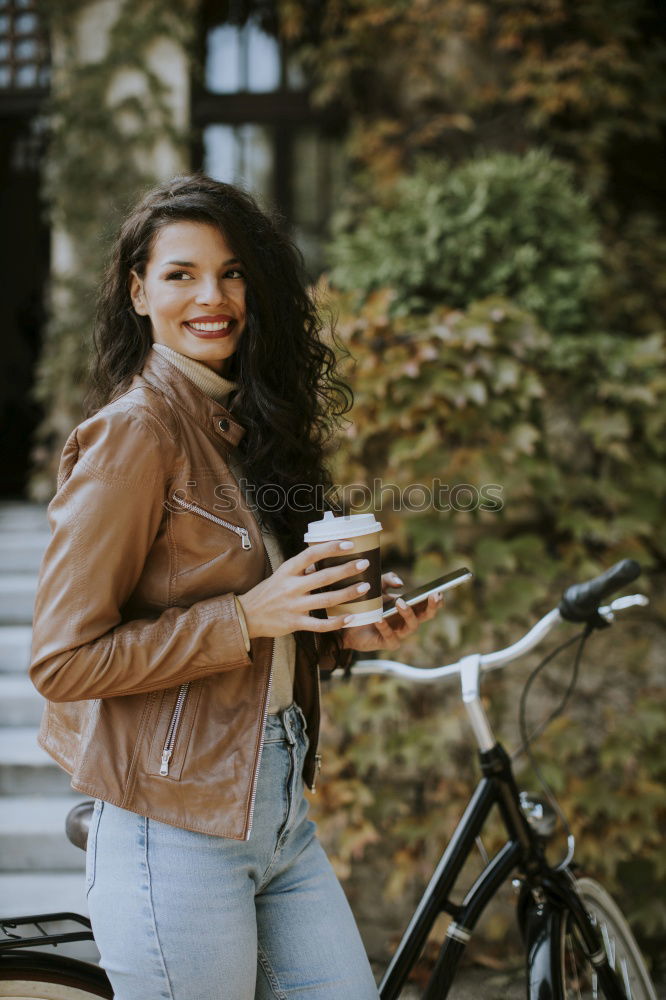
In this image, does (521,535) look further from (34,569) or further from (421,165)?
(34,569)

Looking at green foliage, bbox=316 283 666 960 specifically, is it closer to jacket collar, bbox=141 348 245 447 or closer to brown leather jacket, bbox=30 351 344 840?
jacket collar, bbox=141 348 245 447

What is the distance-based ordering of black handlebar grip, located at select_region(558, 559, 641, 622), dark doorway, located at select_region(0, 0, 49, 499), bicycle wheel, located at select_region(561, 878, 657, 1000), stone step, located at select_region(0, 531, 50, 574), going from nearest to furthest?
black handlebar grip, located at select_region(558, 559, 641, 622) → bicycle wheel, located at select_region(561, 878, 657, 1000) → stone step, located at select_region(0, 531, 50, 574) → dark doorway, located at select_region(0, 0, 49, 499)

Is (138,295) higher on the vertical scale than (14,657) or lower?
higher

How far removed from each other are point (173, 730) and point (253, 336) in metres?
0.63

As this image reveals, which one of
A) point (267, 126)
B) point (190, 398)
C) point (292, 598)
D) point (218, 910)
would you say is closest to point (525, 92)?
point (267, 126)

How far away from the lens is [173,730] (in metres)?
1.18

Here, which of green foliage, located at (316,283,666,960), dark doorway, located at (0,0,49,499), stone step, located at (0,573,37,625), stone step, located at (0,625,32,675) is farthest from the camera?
dark doorway, located at (0,0,49,499)

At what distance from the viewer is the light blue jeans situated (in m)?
1.19

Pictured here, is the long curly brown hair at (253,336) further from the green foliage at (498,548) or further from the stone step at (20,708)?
the stone step at (20,708)

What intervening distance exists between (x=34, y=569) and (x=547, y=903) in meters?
3.18

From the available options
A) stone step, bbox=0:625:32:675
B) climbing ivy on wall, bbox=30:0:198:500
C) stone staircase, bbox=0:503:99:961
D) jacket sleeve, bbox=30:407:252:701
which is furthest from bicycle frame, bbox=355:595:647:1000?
climbing ivy on wall, bbox=30:0:198:500

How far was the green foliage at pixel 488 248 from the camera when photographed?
3.47 metres

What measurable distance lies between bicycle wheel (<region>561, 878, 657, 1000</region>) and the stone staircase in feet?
4.54

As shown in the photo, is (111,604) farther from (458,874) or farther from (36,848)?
(36,848)
